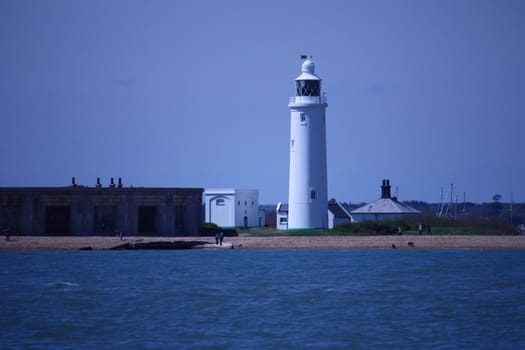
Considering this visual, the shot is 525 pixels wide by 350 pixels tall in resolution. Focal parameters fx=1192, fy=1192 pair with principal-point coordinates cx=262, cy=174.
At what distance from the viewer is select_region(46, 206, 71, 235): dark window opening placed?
6425 centimetres

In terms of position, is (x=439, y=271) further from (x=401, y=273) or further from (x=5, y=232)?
A: (x=5, y=232)

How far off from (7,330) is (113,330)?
10.1 feet

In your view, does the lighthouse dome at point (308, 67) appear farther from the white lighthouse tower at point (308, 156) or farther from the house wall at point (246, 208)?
the house wall at point (246, 208)

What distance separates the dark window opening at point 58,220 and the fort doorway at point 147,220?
396 centimetres

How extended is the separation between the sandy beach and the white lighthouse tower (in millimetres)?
4306

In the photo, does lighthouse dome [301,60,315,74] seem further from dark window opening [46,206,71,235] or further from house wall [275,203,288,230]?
dark window opening [46,206,71,235]

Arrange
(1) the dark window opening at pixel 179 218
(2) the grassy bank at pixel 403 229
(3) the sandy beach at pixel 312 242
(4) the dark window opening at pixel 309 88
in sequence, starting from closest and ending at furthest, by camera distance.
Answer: (3) the sandy beach at pixel 312 242 < (1) the dark window opening at pixel 179 218 < (2) the grassy bank at pixel 403 229 < (4) the dark window opening at pixel 309 88

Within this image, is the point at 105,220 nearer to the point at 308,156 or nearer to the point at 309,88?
the point at 308,156

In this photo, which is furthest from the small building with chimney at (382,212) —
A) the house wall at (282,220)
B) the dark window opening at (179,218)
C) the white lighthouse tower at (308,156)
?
the dark window opening at (179,218)

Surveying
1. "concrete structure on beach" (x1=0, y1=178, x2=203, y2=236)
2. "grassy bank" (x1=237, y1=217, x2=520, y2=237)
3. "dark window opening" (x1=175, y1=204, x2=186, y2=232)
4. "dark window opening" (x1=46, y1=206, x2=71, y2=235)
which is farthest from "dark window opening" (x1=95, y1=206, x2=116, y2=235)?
"grassy bank" (x1=237, y1=217, x2=520, y2=237)

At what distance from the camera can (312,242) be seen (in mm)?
62906

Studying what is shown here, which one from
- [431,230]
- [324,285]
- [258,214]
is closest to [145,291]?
[324,285]

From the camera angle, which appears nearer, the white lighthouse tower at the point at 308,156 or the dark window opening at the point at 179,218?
the dark window opening at the point at 179,218

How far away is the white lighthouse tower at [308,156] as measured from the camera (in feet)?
223
